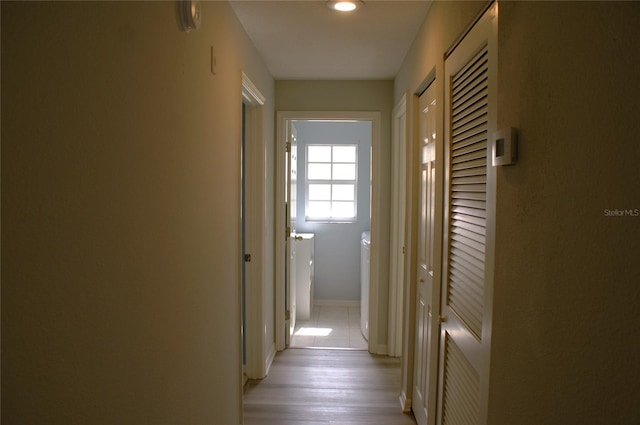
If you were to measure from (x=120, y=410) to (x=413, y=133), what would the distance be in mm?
2095

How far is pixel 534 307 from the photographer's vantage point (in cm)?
94

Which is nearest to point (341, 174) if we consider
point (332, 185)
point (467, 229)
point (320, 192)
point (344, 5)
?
point (332, 185)

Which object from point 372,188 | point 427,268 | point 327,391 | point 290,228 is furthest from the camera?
point 290,228

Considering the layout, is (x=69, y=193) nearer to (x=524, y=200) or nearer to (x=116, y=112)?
(x=116, y=112)

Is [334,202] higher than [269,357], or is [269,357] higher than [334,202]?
[334,202]

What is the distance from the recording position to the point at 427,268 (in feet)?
7.43

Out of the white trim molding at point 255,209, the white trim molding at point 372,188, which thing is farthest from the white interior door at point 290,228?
the white trim molding at point 255,209

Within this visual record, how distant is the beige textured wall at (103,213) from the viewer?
2.36ft

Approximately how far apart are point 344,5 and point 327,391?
2470mm

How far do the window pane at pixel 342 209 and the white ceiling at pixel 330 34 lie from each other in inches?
85.7

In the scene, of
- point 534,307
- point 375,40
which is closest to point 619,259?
point 534,307

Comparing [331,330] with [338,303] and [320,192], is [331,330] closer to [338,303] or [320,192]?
[338,303]

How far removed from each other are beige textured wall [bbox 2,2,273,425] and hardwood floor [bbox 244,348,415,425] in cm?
123

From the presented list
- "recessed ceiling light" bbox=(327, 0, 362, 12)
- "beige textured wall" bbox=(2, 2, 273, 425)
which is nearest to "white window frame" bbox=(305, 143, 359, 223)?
"recessed ceiling light" bbox=(327, 0, 362, 12)
